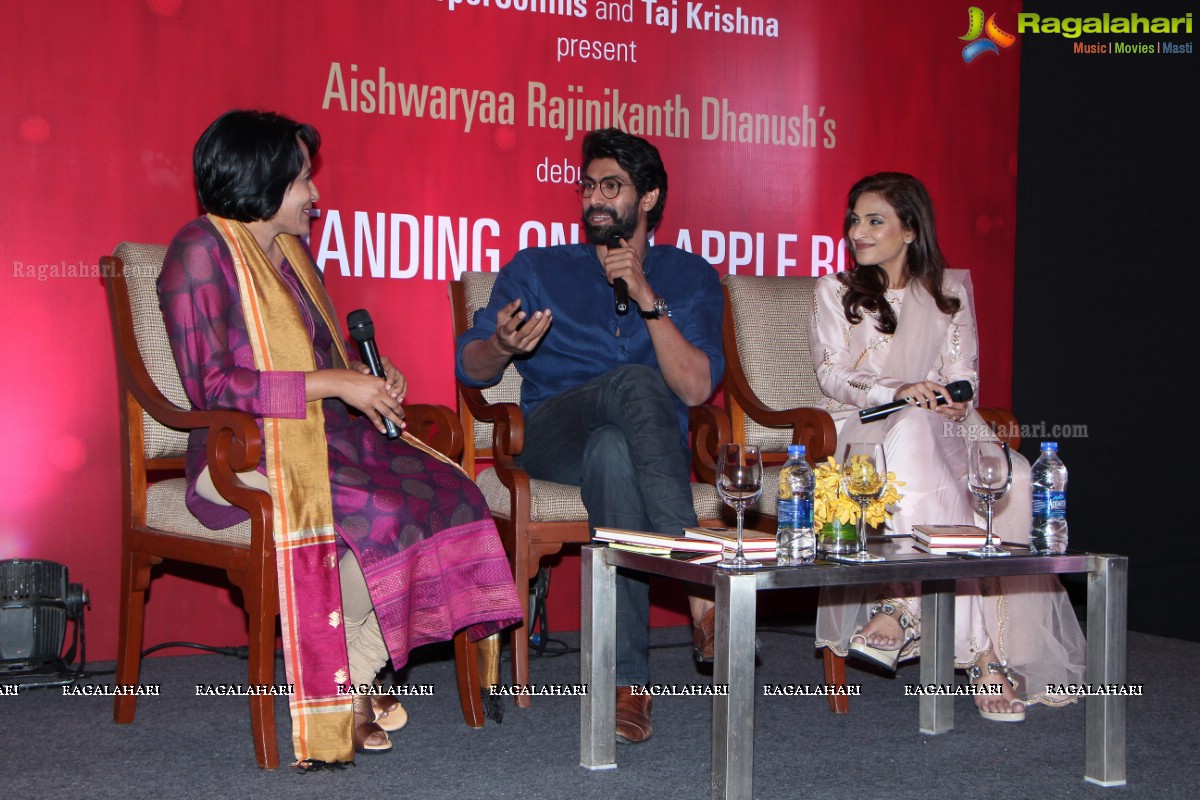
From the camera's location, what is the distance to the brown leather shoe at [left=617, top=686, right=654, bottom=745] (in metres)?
2.51

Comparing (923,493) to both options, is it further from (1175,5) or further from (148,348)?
(1175,5)

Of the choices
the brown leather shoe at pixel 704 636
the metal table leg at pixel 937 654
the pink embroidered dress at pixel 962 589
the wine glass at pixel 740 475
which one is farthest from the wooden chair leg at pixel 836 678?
the wine glass at pixel 740 475

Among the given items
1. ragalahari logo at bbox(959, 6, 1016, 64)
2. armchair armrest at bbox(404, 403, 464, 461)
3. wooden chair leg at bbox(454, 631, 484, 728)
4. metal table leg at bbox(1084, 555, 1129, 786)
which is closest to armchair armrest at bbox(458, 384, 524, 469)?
armchair armrest at bbox(404, 403, 464, 461)

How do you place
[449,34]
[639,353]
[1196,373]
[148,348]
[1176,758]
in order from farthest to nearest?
1. [1196,373]
2. [449,34]
3. [639,353]
4. [148,348]
5. [1176,758]

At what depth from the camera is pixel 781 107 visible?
4.07 m

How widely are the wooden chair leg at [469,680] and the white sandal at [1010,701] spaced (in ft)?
3.81

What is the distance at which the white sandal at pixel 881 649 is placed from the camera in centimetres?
284

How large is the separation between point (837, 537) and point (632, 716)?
0.63 metres

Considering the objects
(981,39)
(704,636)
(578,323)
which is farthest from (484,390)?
(981,39)

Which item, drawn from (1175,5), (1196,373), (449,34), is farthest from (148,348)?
(1175,5)

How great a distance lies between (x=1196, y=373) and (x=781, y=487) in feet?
7.59

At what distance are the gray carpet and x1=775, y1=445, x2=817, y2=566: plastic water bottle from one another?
0.48 metres

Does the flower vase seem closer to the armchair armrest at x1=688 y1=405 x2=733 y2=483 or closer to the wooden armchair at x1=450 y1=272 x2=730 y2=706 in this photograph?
the wooden armchair at x1=450 y1=272 x2=730 y2=706

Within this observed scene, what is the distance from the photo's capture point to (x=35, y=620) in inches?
117
